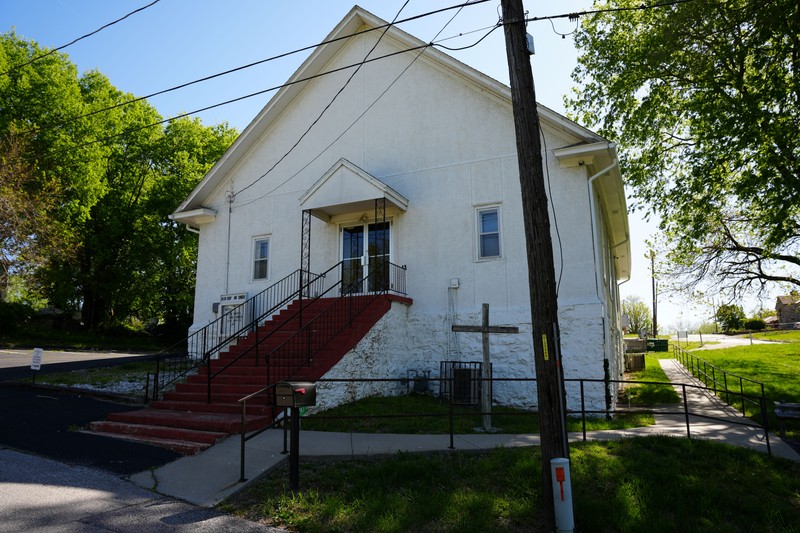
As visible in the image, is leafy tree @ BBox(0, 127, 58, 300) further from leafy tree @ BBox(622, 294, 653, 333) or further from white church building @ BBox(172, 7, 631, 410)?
leafy tree @ BBox(622, 294, 653, 333)

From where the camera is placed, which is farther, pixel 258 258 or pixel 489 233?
pixel 258 258

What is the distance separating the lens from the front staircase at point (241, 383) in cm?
841

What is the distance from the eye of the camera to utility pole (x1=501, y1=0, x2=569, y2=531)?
5.36m

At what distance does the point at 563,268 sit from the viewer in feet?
39.5

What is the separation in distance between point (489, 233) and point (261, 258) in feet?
23.9

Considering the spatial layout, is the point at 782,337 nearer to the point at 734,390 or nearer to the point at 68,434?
the point at 734,390

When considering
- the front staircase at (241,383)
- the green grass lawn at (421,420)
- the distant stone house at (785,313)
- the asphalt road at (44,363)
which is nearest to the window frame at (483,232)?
the front staircase at (241,383)

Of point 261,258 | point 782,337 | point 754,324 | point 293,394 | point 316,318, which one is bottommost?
point 293,394

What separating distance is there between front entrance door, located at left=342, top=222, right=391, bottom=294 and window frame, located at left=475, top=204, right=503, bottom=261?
2.52 metres

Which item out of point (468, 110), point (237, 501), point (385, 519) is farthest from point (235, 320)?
point (385, 519)

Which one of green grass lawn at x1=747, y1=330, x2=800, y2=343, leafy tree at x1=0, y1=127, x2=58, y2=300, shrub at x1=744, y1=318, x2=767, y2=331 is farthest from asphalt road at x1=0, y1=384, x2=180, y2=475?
shrub at x1=744, y1=318, x2=767, y2=331

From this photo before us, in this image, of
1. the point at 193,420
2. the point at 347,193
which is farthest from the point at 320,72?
the point at 193,420

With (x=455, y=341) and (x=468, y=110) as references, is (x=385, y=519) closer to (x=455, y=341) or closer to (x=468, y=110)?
(x=455, y=341)

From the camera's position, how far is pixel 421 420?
384 inches
